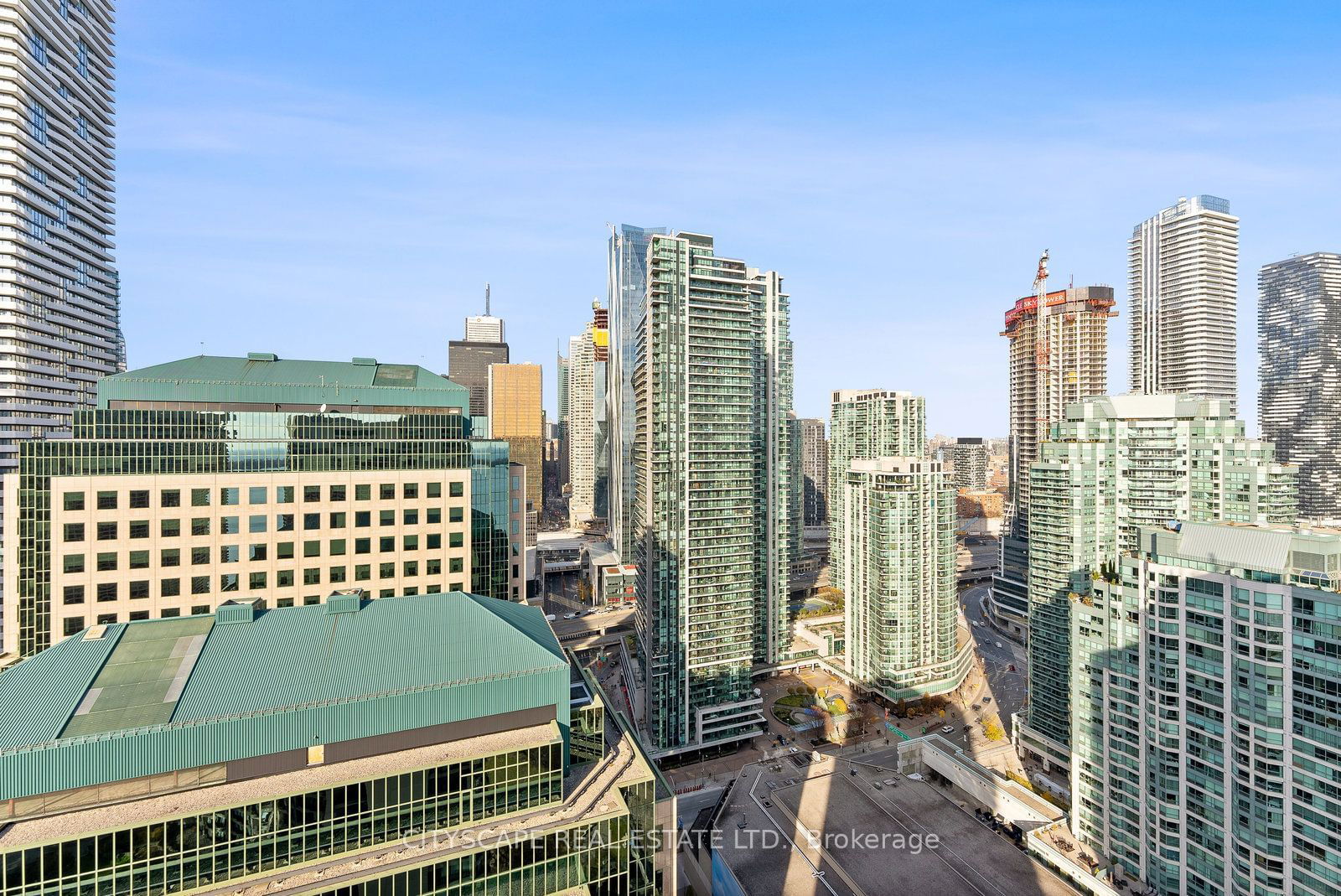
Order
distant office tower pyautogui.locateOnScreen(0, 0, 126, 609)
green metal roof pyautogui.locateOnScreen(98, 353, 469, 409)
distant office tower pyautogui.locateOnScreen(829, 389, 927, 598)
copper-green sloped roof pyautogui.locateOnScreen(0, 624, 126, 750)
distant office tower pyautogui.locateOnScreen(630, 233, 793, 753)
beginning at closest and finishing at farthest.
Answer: copper-green sloped roof pyautogui.locateOnScreen(0, 624, 126, 750), green metal roof pyautogui.locateOnScreen(98, 353, 469, 409), distant office tower pyautogui.locateOnScreen(0, 0, 126, 609), distant office tower pyautogui.locateOnScreen(630, 233, 793, 753), distant office tower pyautogui.locateOnScreen(829, 389, 927, 598)

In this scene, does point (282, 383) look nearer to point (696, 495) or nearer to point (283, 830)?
point (283, 830)

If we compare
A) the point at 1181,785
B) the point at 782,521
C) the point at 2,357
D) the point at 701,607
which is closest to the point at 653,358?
the point at 701,607

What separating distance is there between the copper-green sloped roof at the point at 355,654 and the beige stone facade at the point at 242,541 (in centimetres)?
2907

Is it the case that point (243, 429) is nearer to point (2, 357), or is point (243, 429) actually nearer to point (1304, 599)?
point (2, 357)

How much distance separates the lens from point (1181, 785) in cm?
6856

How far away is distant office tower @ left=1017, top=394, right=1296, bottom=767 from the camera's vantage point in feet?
322

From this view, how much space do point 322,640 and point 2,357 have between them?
3595 inches

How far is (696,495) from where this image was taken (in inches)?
4491

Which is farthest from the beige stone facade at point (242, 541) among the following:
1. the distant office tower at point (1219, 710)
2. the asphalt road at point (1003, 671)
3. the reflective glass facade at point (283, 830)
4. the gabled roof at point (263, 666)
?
the asphalt road at point (1003, 671)

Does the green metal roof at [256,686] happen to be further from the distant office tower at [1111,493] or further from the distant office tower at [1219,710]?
the distant office tower at [1111,493]

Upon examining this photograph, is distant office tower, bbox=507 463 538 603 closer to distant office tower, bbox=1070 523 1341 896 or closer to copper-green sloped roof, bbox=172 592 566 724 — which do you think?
copper-green sloped roof, bbox=172 592 566 724

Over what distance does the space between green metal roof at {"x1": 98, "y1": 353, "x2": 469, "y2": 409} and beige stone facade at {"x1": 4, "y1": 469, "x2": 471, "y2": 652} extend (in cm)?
1186

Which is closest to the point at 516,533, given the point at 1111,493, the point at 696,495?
the point at 696,495

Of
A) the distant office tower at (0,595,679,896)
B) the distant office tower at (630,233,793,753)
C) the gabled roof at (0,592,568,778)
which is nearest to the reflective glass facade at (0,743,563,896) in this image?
the distant office tower at (0,595,679,896)
